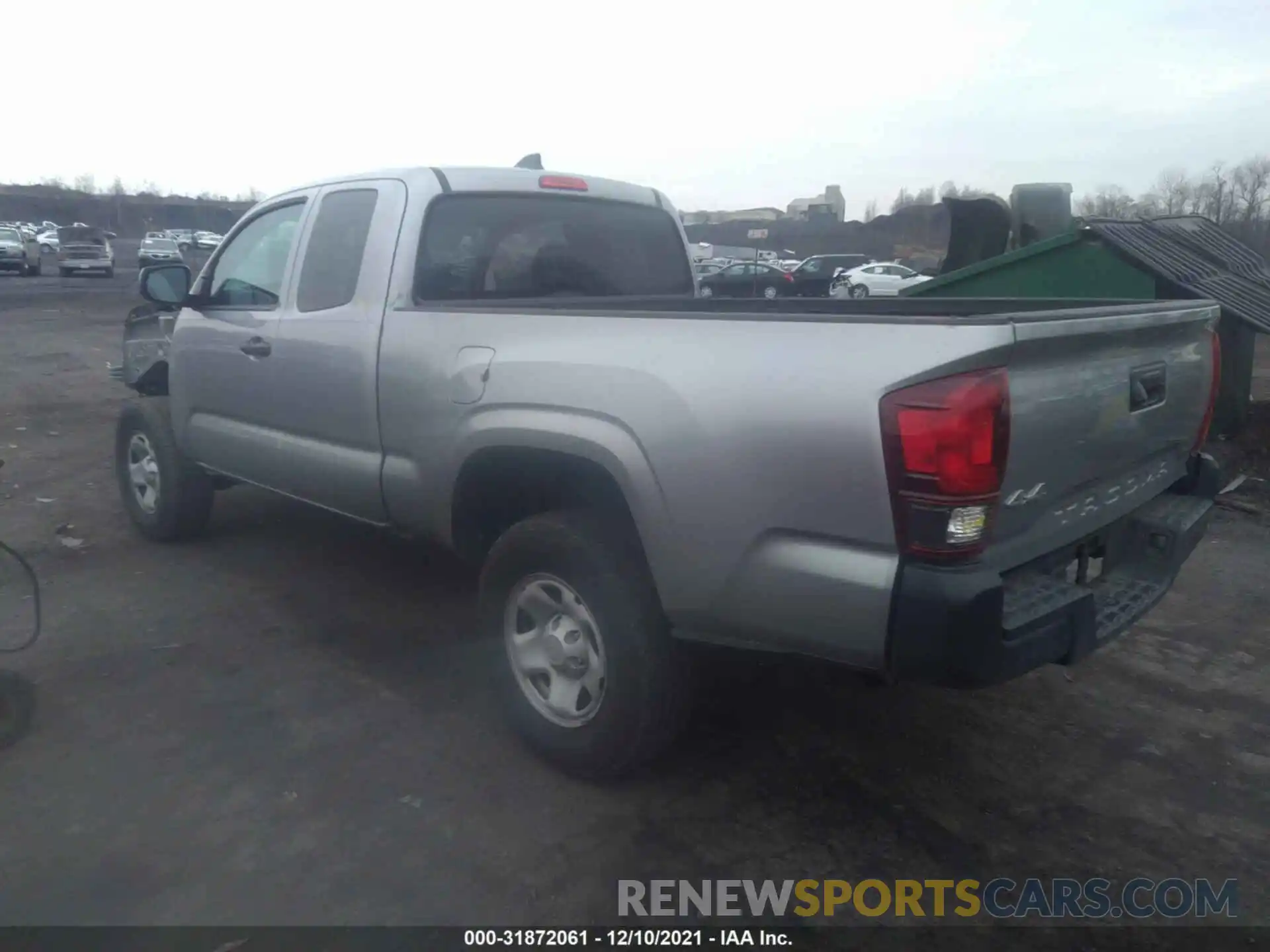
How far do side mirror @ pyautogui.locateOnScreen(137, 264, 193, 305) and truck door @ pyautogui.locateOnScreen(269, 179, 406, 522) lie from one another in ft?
4.20

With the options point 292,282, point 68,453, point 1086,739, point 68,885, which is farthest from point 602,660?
point 68,453

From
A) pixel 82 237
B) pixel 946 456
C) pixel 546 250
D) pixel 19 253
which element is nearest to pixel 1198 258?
pixel 546 250

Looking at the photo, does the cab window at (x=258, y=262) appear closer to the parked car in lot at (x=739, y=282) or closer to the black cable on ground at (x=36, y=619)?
the black cable on ground at (x=36, y=619)

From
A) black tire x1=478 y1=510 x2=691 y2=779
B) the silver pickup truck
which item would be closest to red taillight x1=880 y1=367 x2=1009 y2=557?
the silver pickup truck

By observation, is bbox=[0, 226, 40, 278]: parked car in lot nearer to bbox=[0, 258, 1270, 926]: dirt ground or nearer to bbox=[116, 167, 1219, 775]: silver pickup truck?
bbox=[0, 258, 1270, 926]: dirt ground

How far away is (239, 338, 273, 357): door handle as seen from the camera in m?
4.61

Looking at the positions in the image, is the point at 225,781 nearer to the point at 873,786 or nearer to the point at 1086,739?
the point at 873,786

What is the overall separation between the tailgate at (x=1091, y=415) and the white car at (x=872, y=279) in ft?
94.2

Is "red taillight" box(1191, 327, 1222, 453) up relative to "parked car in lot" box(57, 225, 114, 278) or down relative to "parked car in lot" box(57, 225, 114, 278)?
down

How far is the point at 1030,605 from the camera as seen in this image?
272 cm

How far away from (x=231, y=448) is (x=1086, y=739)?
3.96m

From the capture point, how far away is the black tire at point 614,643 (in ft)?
10.1

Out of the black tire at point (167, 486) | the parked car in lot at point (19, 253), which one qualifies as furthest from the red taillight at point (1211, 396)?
the parked car in lot at point (19, 253)

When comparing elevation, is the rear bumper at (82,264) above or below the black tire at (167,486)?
above
